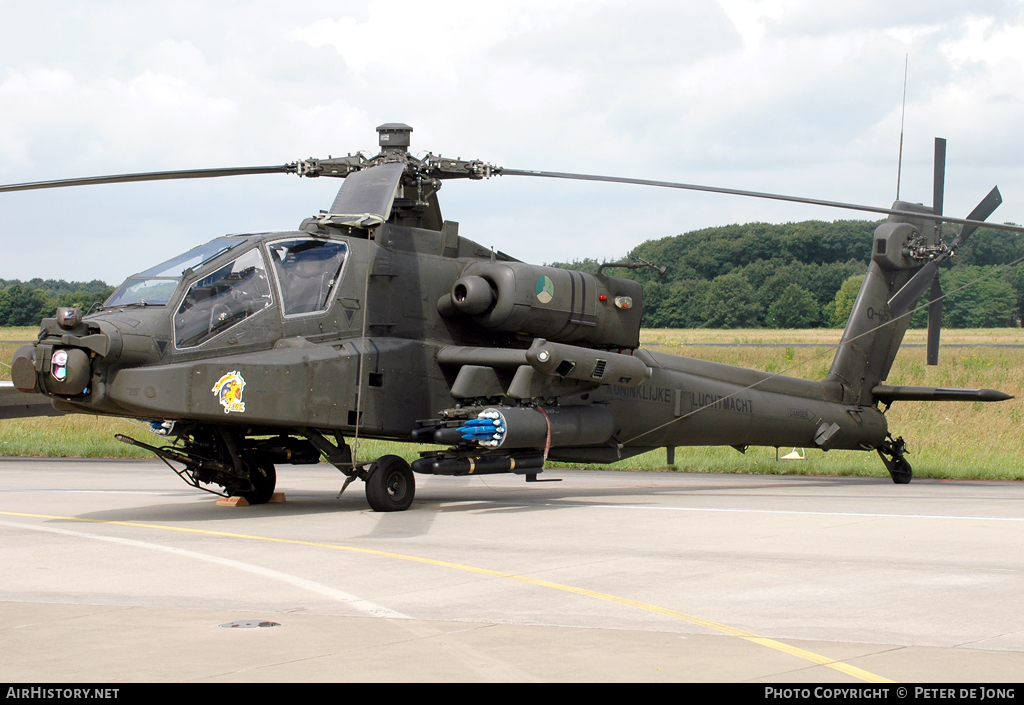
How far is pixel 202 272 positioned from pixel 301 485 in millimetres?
6340

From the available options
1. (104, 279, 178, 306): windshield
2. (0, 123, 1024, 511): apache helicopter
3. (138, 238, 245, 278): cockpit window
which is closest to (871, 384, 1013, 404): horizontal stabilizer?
(0, 123, 1024, 511): apache helicopter

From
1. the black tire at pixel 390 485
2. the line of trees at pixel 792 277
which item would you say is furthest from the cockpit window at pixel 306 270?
the line of trees at pixel 792 277

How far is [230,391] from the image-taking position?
11.9 meters

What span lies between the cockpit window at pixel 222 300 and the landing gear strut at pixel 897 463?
36.4 ft

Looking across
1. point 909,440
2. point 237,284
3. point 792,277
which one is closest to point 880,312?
Answer: point 909,440

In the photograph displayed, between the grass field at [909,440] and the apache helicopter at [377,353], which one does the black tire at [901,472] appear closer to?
the grass field at [909,440]

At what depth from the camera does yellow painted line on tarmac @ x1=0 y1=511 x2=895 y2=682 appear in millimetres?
5657

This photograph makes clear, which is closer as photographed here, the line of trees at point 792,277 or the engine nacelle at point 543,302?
the engine nacelle at point 543,302

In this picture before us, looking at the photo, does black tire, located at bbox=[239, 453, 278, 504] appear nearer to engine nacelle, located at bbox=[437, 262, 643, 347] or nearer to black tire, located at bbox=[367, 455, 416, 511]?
black tire, located at bbox=[367, 455, 416, 511]

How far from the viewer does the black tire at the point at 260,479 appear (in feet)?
46.5

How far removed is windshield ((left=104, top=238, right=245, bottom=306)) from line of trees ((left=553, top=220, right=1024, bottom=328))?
42.0 metres

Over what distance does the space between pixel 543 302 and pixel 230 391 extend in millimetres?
4203

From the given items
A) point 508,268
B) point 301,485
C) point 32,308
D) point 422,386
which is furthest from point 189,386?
point 32,308

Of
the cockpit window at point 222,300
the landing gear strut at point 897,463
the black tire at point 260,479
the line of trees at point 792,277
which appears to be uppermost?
the line of trees at point 792,277
